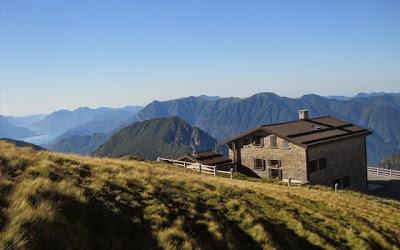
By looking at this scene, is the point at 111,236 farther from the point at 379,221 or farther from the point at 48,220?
the point at 379,221

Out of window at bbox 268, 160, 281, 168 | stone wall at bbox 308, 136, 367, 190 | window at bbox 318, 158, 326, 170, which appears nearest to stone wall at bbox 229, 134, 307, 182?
window at bbox 268, 160, 281, 168

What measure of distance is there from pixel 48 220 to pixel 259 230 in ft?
23.9

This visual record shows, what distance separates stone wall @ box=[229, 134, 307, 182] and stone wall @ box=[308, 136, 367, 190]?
1.14 meters

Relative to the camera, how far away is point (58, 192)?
531 inches

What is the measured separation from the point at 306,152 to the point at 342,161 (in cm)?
799

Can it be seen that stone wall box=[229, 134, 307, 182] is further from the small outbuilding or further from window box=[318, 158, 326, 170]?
window box=[318, 158, 326, 170]

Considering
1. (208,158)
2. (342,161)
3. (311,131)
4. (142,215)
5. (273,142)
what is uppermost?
(311,131)

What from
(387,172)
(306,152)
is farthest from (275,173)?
(387,172)

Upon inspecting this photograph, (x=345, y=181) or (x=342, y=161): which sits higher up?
(x=342, y=161)

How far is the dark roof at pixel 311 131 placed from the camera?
53.7 m

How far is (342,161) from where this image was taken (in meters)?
57.0

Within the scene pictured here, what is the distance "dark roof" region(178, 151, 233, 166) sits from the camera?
6149cm

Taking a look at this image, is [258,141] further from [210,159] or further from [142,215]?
[142,215]

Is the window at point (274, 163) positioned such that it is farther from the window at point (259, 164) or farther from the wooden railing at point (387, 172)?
the wooden railing at point (387, 172)
